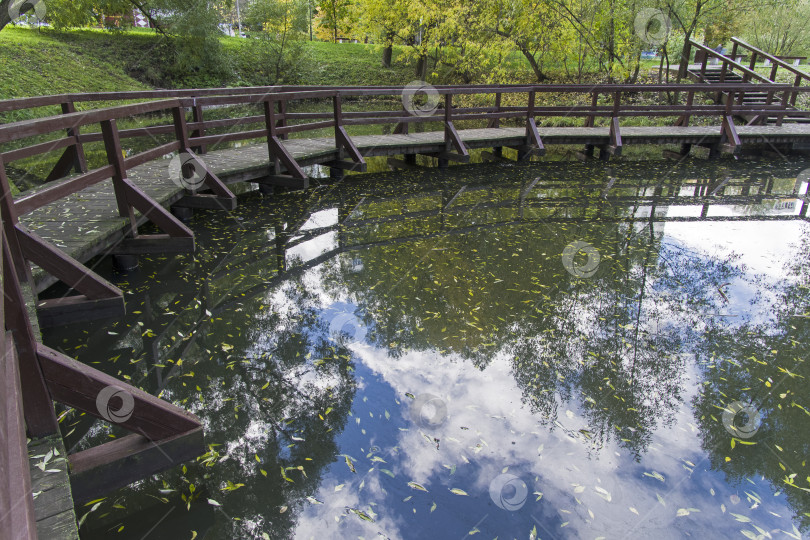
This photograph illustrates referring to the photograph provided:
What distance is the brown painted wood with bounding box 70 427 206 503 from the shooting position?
3.08 m

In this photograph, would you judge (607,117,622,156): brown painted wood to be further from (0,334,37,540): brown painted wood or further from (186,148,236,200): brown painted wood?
(0,334,37,540): brown painted wood

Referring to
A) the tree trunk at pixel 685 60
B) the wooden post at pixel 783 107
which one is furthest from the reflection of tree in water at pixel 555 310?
the tree trunk at pixel 685 60

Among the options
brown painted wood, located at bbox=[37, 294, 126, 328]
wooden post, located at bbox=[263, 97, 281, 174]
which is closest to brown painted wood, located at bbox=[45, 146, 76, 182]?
wooden post, located at bbox=[263, 97, 281, 174]

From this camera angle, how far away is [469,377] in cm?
460

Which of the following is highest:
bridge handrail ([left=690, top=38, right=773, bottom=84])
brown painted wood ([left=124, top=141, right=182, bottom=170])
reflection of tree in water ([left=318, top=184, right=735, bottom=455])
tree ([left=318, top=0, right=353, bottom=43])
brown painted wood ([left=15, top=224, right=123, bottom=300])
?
tree ([left=318, top=0, right=353, bottom=43])

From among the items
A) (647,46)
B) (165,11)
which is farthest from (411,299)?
(165,11)

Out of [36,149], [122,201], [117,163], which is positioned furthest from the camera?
[36,149]

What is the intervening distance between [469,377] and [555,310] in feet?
5.49

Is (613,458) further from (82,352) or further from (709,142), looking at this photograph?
(709,142)

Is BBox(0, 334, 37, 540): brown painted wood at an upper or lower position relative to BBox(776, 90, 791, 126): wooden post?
upper

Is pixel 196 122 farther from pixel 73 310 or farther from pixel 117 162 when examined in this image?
pixel 73 310

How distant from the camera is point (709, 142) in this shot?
14.7 metres

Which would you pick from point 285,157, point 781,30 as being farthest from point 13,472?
point 781,30

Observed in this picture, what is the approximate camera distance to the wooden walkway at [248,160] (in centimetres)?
582
